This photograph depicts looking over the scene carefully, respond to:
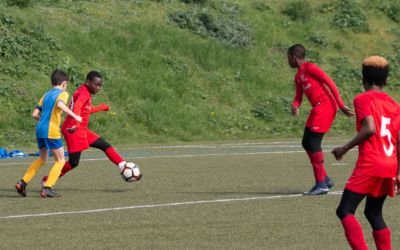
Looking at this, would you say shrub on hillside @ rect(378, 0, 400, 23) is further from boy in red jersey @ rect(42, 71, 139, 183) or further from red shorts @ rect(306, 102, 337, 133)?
boy in red jersey @ rect(42, 71, 139, 183)

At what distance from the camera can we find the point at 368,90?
8602 millimetres

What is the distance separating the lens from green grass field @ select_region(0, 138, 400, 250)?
10500mm

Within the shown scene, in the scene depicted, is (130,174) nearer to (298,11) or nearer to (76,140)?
(76,140)

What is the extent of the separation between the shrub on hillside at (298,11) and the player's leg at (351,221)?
34907 millimetres

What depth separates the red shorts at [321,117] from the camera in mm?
14820

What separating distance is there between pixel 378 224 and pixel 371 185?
0.36 meters

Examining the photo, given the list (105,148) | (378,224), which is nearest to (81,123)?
(105,148)

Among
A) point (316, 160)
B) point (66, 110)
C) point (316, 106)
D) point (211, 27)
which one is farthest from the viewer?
point (211, 27)

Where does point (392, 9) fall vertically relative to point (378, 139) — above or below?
below

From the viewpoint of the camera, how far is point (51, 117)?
14898 millimetres

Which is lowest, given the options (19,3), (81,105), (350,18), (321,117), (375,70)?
(350,18)

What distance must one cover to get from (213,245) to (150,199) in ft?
14.5

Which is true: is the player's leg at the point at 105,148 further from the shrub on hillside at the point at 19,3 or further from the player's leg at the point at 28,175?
the shrub on hillside at the point at 19,3

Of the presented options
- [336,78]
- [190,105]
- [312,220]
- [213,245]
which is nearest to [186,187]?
[312,220]
